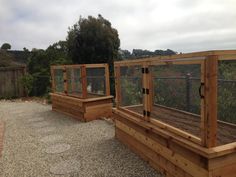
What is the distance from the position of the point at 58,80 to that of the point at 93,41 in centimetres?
387

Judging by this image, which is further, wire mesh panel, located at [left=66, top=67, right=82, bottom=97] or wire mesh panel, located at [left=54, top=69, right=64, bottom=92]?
wire mesh panel, located at [left=54, top=69, right=64, bottom=92]

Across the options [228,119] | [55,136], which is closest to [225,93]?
[228,119]

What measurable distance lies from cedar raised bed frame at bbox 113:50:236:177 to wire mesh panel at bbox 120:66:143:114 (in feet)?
0.33

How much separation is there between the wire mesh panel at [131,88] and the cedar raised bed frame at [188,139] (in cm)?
10

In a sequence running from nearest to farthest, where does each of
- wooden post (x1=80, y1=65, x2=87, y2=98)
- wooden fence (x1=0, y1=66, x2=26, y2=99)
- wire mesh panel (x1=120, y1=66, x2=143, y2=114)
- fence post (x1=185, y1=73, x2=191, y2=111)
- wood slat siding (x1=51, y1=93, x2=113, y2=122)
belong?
fence post (x1=185, y1=73, x2=191, y2=111), wire mesh panel (x1=120, y1=66, x2=143, y2=114), wooden post (x1=80, y1=65, x2=87, y2=98), wood slat siding (x1=51, y1=93, x2=113, y2=122), wooden fence (x1=0, y1=66, x2=26, y2=99)

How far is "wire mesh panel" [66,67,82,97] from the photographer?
6176 mm

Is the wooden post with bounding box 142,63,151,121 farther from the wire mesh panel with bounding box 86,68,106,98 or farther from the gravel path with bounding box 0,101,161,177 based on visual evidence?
the wire mesh panel with bounding box 86,68,106,98

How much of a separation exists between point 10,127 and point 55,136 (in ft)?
5.56

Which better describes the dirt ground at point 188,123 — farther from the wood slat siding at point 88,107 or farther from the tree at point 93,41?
the tree at point 93,41

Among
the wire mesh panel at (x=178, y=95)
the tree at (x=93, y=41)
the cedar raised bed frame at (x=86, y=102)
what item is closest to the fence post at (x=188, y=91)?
the wire mesh panel at (x=178, y=95)

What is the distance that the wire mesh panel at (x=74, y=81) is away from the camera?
618cm

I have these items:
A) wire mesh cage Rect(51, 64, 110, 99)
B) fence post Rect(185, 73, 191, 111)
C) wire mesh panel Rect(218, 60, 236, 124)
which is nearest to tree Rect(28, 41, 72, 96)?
wire mesh cage Rect(51, 64, 110, 99)

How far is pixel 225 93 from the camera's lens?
8.77 ft

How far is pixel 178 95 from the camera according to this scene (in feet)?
9.55
